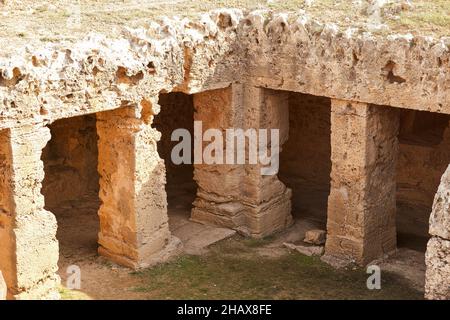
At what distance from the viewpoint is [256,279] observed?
12531 millimetres

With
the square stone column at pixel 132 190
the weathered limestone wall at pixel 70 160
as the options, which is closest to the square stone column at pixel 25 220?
the square stone column at pixel 132 190

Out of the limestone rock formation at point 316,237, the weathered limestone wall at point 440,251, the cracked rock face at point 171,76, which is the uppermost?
the cracked rock face at point 171,76

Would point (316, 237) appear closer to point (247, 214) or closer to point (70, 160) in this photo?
point (247, 214)

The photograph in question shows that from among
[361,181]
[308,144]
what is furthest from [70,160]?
[361,181]

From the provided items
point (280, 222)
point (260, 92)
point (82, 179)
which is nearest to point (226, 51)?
point (260, 92)

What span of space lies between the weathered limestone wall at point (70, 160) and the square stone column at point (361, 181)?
5.10m

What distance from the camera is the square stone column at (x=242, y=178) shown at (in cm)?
1362

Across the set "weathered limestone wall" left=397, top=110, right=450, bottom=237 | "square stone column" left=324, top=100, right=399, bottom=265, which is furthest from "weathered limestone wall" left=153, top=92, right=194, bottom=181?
"square stone column" left=324, top=100, right=399, bottom=265

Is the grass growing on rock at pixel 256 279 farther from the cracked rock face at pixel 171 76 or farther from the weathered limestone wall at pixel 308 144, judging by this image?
the weathered limestone wall at pixel 308 144

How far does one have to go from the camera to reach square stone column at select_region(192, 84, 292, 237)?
13625 mm

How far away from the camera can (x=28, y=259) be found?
1112 cm

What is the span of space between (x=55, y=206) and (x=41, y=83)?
520cm

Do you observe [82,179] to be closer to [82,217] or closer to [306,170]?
[82,217]

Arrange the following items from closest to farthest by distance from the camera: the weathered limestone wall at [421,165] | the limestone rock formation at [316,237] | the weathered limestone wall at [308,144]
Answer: the limestone rock formation at [316,237]
the weathered limestone wall at [421,165]
the weathered limestone wall at [308,144]
